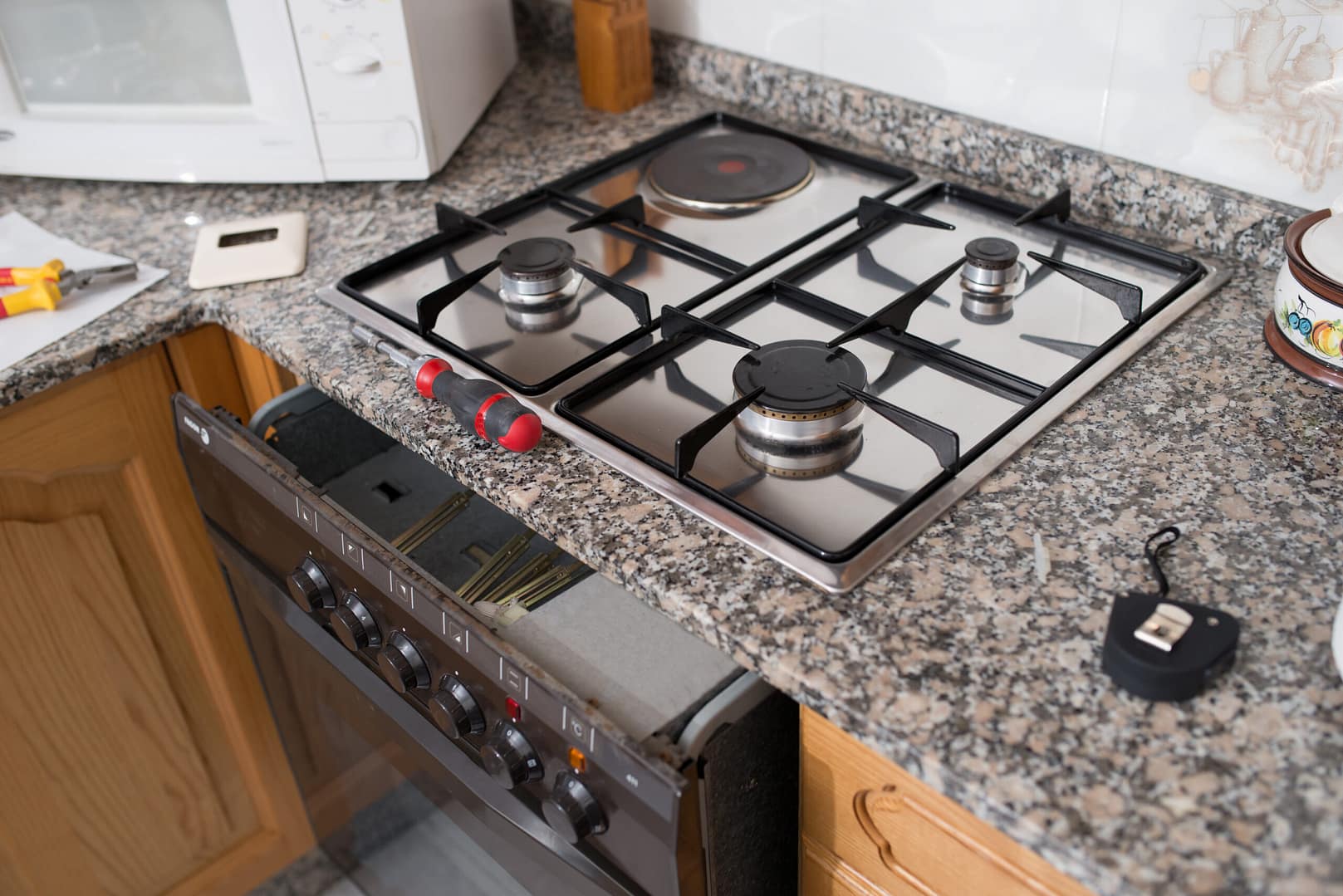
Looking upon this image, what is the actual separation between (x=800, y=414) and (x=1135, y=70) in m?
0.55

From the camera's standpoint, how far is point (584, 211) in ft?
4.01

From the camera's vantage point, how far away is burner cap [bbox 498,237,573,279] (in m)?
1.05

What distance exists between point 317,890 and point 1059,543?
1.32 m

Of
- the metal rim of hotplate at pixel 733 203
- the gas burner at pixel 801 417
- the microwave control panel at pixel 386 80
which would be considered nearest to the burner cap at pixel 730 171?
the metal rim of hotplate at pixel 733 203

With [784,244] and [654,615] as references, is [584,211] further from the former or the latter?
[654,615]

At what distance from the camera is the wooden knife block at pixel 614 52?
138 cm

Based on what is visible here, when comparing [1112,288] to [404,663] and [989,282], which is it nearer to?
[989,282]

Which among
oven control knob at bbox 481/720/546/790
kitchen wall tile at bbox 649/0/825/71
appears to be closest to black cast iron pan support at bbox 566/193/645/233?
kitchen wall tile at bbox 649/0/825/71

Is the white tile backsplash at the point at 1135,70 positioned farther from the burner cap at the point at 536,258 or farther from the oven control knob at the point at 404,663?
the oven control knob at the point at 404,663

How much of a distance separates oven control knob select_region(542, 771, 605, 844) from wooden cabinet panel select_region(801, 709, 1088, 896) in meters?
0.15

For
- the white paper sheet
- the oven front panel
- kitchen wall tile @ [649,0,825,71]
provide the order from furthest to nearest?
kitchen wall tile @ [649,0,825,71], the white paper sheet, the oven front panel

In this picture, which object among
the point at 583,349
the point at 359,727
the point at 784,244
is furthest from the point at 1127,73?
the point at 359,727

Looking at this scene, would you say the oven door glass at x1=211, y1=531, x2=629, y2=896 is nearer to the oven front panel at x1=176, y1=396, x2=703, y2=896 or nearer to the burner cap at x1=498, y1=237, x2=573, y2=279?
the oven front panel at x1=176, y1=396, x2=703, y2=896

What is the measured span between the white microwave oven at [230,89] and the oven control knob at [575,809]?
774 mm
